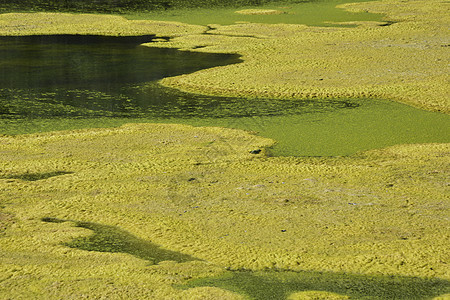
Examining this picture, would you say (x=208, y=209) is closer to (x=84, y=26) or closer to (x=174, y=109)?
(x=174, y=109)

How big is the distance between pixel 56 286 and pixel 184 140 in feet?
7.37

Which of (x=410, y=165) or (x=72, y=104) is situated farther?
(x=72, y=104)

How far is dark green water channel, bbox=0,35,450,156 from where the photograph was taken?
5.21 m

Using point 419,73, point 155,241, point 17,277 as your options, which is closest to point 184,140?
point 155,241

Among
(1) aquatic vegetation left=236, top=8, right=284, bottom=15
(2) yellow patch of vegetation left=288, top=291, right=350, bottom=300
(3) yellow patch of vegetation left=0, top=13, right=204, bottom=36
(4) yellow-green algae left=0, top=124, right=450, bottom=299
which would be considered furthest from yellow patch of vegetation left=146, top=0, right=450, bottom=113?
(2) yellow patch of vegetation left=288, top=291, right=350, bottom=300

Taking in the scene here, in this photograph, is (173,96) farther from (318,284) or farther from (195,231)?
(318,284)

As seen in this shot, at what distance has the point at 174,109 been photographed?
606 centimetres

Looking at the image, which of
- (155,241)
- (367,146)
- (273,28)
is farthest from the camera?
(273,28)

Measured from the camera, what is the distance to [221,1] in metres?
13.0

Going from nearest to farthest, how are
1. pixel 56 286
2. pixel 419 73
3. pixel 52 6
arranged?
pixel 56 286 → pixel 419 73 → pixel 52 6

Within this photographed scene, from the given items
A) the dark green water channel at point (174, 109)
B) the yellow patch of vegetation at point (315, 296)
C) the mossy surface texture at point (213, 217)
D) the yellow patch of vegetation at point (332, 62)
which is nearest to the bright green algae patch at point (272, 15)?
the yellow patch of vegetation at point (332, 62)

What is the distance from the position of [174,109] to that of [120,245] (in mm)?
2801

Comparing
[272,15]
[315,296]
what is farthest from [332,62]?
[315,296]

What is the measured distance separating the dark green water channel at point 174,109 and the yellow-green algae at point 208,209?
361 mm
